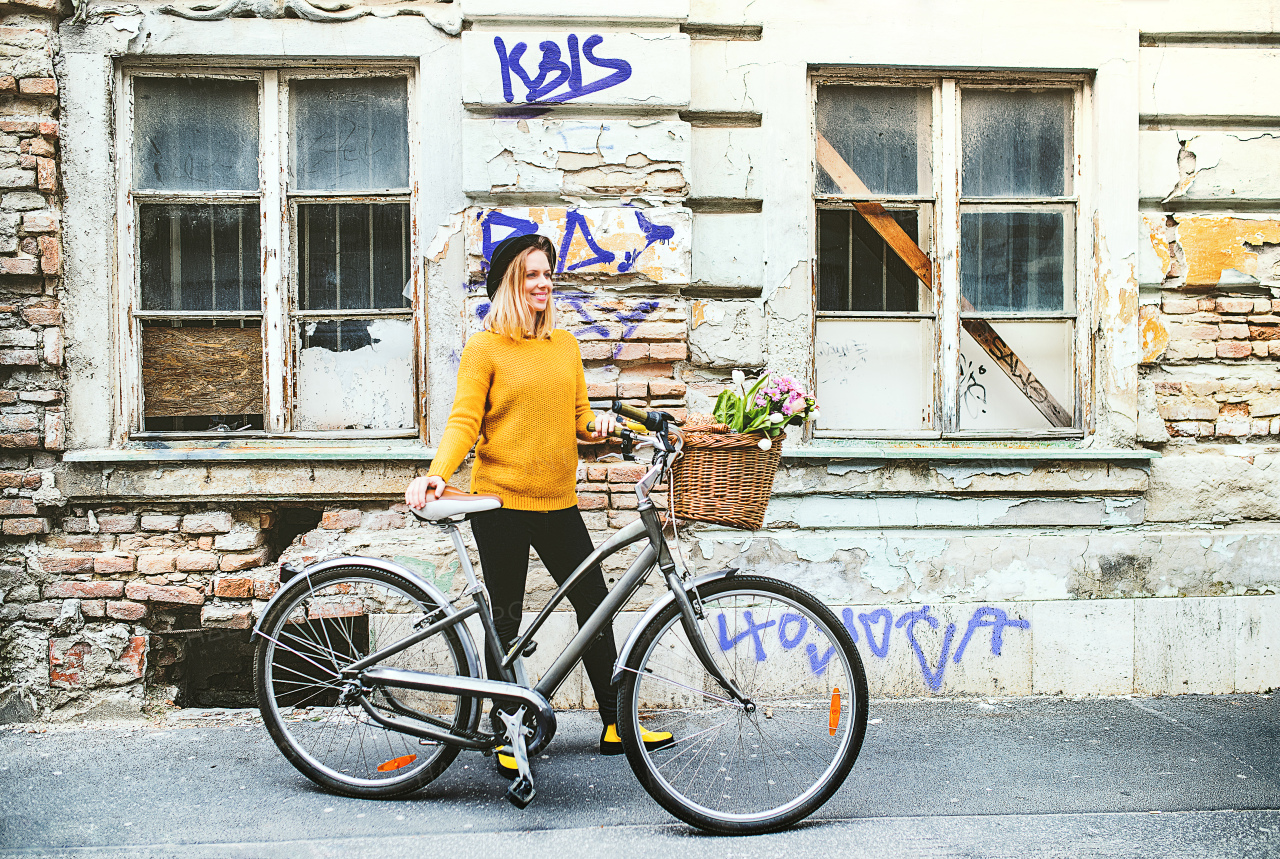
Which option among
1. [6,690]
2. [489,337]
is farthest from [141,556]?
[489,337]

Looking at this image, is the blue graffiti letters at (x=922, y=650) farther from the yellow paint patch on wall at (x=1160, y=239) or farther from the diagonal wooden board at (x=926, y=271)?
the yellow paint patch on wall at (x=1160, y=239)

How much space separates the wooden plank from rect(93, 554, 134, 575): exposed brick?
2.18 ft

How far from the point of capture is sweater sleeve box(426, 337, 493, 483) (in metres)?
2.86

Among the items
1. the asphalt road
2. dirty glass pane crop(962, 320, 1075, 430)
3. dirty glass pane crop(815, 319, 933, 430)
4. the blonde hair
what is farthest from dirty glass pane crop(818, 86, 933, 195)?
the asphalt road

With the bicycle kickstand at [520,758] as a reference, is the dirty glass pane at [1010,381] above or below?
above

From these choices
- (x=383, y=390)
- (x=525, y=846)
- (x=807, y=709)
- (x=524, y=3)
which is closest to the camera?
(x=525, y=846)

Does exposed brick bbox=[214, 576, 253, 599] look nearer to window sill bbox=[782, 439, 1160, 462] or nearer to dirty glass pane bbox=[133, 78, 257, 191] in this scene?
dirty glass pane bbox=[133, 78, 257, 191]

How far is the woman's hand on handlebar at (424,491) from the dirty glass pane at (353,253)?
1.58 m

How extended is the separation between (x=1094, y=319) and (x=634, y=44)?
2521 millimetres

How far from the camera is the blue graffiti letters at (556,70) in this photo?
3.82 metres

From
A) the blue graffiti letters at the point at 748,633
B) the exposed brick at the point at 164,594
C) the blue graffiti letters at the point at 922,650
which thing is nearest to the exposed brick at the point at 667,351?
the blue graffiti letters at the point at 748,633

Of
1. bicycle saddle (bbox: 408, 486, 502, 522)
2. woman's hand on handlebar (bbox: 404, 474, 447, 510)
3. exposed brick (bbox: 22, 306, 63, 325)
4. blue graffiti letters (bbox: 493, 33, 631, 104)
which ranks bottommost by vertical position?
bicycle saddle (bbox: 408, 486, 502, 522)

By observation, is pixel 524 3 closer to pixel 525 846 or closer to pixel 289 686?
pixel 289 686

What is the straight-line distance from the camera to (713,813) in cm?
265
